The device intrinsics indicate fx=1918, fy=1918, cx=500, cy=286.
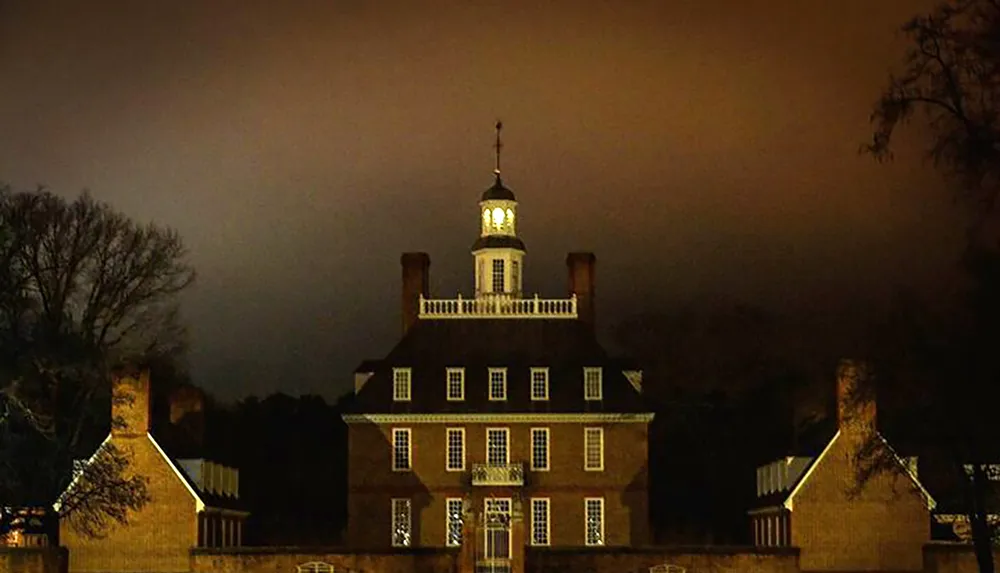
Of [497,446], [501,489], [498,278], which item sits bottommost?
[501,489]

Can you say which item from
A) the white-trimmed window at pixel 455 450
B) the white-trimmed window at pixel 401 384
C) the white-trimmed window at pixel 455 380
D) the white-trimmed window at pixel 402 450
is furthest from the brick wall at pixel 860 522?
the white-trimmed window at pixel 401 384

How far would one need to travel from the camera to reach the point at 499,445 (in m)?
57.4

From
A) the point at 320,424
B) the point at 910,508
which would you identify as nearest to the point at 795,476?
the point at 910,508

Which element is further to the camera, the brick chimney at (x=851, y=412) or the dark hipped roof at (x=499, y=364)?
the dark hipped roof at (x=499, y=364)

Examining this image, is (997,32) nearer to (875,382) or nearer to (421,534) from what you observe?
(875,382)

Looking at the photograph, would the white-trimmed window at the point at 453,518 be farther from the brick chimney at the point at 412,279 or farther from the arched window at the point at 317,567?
the arched window at the point at 317,567

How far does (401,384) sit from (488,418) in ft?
9.29

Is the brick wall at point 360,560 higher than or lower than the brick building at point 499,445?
lower

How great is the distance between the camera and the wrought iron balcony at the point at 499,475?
56.7 meters

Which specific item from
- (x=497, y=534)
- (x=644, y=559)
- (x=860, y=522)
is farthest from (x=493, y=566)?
(x=860, y=522)

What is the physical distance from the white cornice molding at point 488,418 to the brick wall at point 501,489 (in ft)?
0.51

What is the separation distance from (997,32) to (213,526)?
117ft

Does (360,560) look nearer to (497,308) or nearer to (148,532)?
(148,532)

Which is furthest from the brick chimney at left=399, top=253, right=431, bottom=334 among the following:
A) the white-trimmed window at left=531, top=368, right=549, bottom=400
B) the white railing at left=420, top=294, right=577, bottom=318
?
the white-trimmed window at left=531, top=368, right=549, bottom=400
